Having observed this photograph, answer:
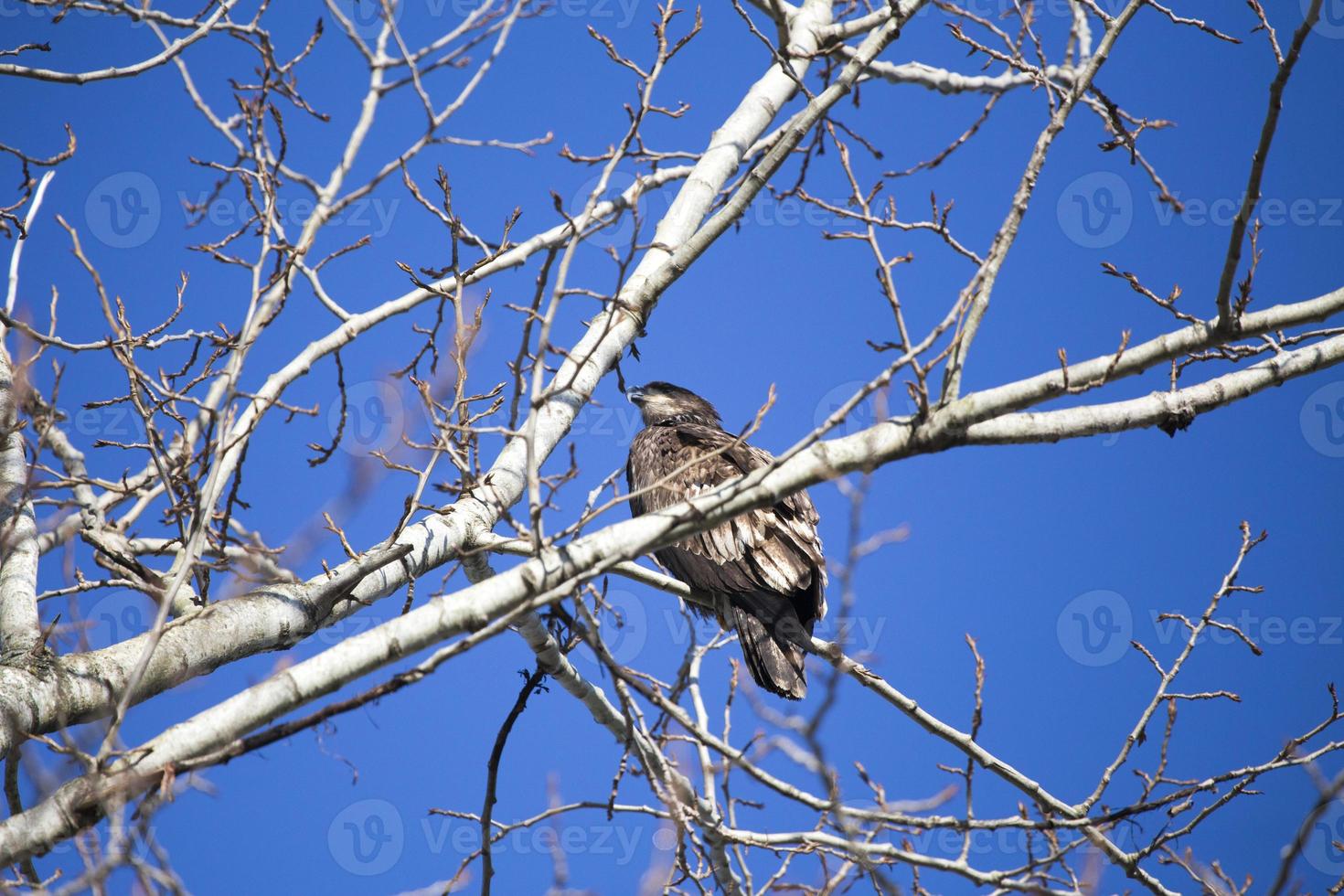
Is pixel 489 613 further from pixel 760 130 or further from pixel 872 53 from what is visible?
pixel 760 130

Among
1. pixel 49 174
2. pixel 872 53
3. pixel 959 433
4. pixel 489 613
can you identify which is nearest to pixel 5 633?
pixel 489 613

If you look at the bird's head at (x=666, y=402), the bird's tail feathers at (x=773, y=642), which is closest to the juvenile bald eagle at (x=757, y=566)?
the bird's tail feathers at (x=773, y=642)

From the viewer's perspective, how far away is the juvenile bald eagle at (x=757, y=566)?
4.46 m

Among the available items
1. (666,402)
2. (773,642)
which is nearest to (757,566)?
(773,642)

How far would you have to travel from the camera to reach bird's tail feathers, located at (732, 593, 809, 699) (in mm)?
Result: 4332

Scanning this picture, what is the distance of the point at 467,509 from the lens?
3.22 metres

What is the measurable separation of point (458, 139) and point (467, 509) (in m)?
1.13

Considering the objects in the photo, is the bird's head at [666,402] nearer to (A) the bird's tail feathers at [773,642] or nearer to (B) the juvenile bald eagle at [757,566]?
(B) the juvenile bald eagle at [757,566]

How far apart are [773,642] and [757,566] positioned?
0.41 m

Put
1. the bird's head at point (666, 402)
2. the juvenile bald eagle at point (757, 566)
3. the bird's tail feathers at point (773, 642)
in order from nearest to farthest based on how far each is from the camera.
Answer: the bird's tail feathers at point (773, 642)
the juvenile bald eagle at point (757, 566)
the bird's head at point (666, 402)

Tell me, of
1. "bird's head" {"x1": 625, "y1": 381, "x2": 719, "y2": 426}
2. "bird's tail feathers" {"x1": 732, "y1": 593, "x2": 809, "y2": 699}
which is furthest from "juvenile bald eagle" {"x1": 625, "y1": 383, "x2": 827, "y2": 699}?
"bird's head" {"x1": 625, "y1": 381, "x2": 719, "y2": 426}

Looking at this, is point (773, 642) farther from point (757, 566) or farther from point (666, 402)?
point (666, 402)

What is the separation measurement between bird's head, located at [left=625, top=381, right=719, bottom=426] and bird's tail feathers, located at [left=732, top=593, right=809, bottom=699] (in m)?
2.24

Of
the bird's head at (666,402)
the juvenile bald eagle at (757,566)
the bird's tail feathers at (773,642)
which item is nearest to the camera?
the bird's tail feathers at (773,642)
